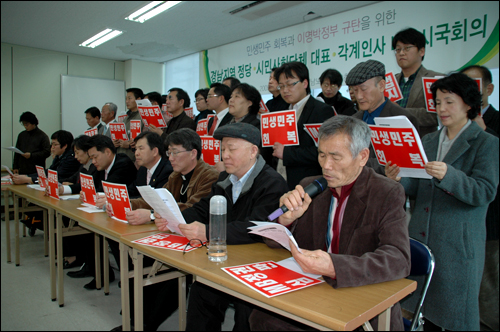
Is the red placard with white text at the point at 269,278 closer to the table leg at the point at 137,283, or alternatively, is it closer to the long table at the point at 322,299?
the long table at the point at 322,299

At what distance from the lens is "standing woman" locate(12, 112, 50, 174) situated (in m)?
4.91

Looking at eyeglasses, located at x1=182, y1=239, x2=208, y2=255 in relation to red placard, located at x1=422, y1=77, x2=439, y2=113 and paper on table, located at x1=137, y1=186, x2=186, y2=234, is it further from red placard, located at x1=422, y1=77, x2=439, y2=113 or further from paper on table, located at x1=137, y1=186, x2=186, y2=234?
red placard, located at x1=422, y1=77, x2=439, y2=113

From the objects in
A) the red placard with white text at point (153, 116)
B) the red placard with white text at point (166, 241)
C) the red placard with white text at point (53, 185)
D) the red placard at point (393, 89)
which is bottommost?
the red placard with white text at point (166, 241)

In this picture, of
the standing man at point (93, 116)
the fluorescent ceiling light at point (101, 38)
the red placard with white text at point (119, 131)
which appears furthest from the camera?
the fluorescent ceiling light at point (101, 38)

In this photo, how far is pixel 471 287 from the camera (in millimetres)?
1766

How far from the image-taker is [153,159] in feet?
10.1

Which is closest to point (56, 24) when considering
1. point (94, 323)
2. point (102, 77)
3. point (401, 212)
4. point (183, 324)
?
point (102, 77)

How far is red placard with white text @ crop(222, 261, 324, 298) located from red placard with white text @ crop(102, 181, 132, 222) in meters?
1.17

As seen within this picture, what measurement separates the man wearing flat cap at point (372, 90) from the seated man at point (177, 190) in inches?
46.1

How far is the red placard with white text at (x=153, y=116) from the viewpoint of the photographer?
3.96m

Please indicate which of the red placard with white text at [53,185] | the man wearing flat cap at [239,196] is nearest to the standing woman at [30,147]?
the red placard with white text at [53,185]

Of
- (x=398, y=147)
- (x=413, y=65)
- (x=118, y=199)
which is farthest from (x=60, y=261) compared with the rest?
(x=413, y=65)

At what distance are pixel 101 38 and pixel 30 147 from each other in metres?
2.97

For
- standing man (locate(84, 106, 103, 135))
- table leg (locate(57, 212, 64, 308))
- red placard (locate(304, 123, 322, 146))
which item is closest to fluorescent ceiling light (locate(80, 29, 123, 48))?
standing man (locate(84, 106, 103, 135))
